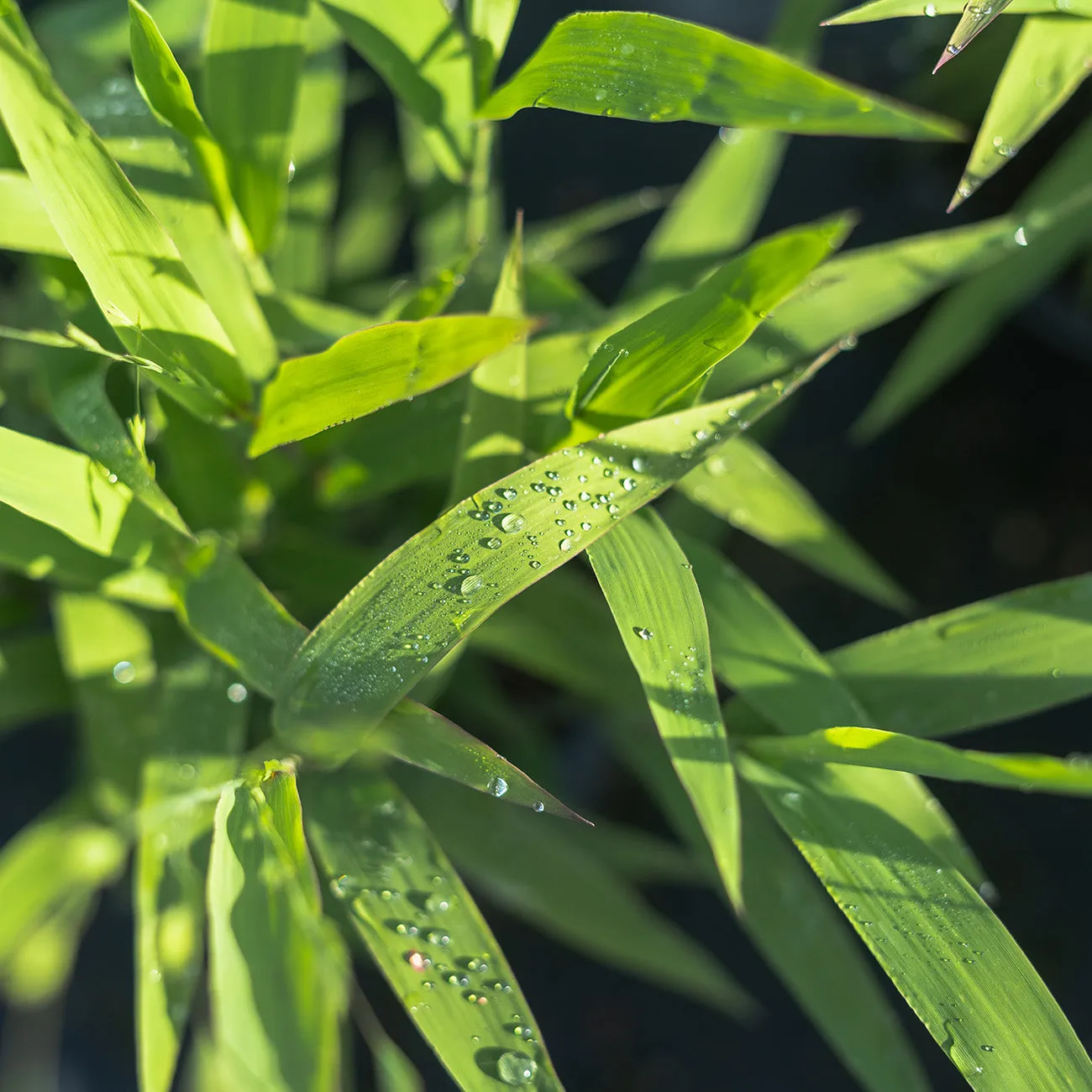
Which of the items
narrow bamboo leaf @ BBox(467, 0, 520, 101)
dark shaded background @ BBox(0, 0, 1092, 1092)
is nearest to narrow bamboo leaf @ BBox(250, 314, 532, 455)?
narrow bamboo leaf @ BBox(467, 0, 520, 101)

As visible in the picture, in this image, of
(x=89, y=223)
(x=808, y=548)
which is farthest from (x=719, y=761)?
(x=89, y=223)

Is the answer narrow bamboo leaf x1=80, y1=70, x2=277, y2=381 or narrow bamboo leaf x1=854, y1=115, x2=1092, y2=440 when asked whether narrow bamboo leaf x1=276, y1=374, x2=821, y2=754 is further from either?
narrow bamboo leaf x1=854, y1=115, x2=1092, y2=440

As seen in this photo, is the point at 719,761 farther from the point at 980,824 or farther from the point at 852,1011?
the point at 980,824

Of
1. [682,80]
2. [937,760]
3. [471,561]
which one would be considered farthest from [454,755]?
[682,80]

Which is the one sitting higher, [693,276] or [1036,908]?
[693,276]

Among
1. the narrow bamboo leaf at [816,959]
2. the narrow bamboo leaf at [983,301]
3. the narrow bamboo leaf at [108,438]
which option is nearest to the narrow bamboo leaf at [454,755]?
the narrow bamboo leaf at [108,438]

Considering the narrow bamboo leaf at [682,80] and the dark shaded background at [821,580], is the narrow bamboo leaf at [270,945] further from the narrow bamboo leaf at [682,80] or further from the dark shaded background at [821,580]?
the dark shaded background at [821,580]
